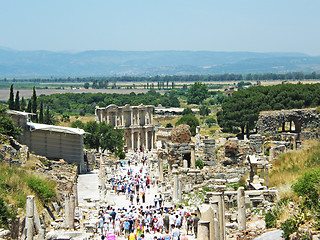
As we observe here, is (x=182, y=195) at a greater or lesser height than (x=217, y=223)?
lesser

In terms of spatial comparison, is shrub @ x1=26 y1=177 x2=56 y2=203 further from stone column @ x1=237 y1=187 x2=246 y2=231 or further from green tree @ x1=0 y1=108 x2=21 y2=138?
green tree @ x1=0 y1=108 x2=21 y2=138

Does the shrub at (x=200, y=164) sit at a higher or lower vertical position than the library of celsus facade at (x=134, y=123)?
higher

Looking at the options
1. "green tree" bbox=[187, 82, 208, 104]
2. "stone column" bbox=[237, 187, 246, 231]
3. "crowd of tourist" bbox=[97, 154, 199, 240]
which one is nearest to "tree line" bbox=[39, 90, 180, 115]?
"green tree" bbox=[187, 82, 208, 104]

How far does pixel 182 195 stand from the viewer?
30.5m

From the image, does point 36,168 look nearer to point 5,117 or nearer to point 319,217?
point 5,117

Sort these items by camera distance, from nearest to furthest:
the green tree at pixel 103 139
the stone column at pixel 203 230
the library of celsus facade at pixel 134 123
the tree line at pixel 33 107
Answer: the stone column at pixel 203 230 → the tree line at pixel 33 107 → the green tree at pixel 103 139 → the library of celsus facade at pixel 134 123

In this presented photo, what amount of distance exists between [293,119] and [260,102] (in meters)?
17.1

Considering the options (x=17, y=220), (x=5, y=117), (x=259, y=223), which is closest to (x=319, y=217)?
(x=259, y=223)

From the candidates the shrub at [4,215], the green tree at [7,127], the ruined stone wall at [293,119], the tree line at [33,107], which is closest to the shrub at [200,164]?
the green tree at [7,127]

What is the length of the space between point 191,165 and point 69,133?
34.6 feet

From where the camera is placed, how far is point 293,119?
56.0 m

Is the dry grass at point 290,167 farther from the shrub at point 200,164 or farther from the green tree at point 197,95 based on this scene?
the green tree at point 197,95

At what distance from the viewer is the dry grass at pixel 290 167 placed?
24209 millimetres

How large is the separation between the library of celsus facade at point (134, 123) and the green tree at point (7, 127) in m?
52.8
